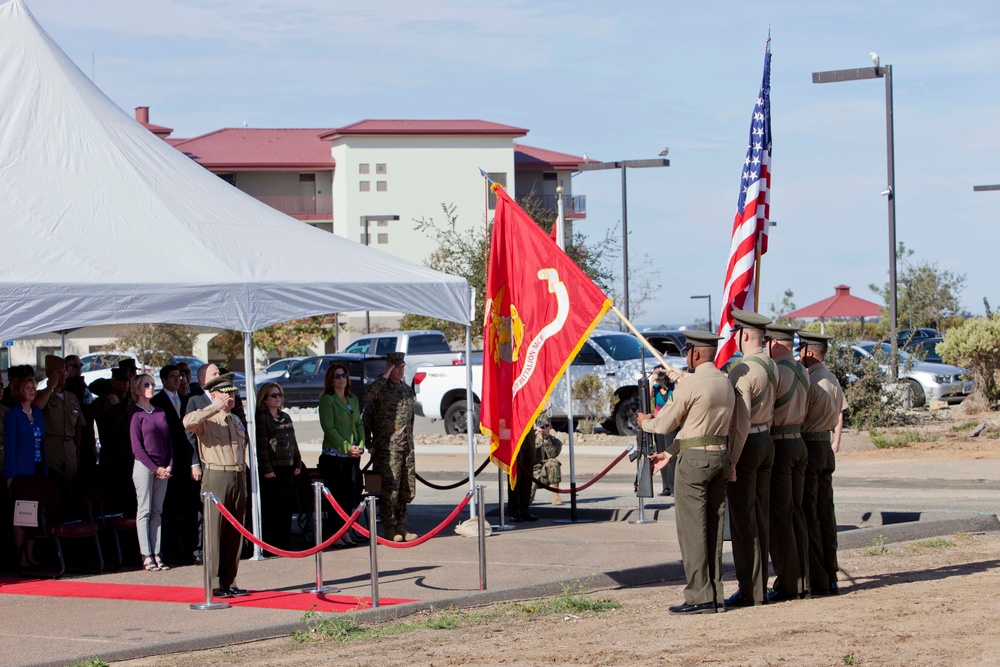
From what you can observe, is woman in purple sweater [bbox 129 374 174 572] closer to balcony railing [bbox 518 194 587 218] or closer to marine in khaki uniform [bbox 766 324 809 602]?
marine in khaki uniform [bbox 766 324 809 602]

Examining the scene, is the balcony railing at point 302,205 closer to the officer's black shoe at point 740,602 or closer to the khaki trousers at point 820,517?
Result: the khaki trousers at point 820,517

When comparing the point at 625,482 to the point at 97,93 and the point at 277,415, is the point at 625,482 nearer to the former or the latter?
the point at 277,415

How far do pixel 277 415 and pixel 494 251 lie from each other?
103 inches

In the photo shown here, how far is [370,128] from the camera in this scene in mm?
64125

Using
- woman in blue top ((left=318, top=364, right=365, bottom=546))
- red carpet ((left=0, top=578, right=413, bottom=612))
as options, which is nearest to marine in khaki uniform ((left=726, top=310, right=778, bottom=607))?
red carpet ((left=0, top=578, right=413, bottom=612))

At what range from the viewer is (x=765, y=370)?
377 inches

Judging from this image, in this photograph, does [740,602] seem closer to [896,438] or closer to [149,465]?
[149,465]

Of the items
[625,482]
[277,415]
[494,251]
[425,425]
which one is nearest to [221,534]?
[277,415]

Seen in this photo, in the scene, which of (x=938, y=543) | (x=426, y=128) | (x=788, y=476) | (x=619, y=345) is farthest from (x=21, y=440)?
(x=426, y=128)

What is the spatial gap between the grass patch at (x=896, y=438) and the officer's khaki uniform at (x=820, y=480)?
11.8 m

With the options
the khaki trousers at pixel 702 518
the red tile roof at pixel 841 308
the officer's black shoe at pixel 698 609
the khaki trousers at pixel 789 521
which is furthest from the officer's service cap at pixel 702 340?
the red tile roof at pixel 841 308

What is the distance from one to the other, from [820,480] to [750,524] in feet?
3.41

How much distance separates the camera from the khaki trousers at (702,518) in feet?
30.7

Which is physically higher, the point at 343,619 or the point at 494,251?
the point at 494,251
